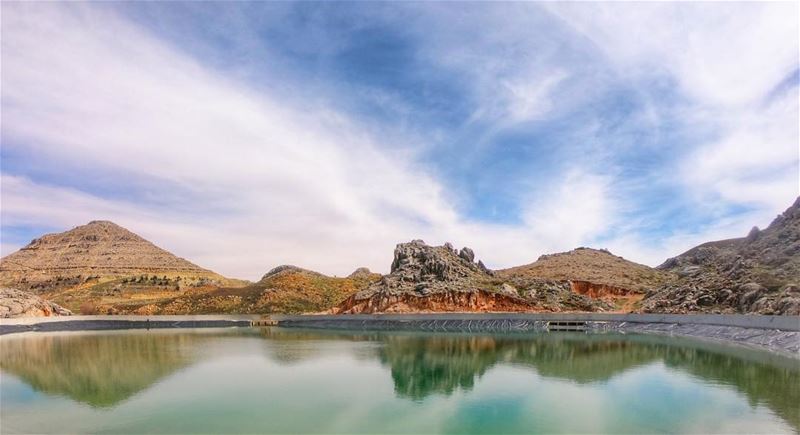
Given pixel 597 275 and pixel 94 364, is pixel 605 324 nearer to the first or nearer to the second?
pixel 597 275

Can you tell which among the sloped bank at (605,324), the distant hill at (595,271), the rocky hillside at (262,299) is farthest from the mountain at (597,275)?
the rocky hillside at (262,299)

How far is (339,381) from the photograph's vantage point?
3062cm

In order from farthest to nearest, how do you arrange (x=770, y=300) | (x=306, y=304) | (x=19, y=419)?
1. (x=306, y=304)
2. (x=770, y=300)
3. (x=19, y=419)

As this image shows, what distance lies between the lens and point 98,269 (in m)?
151

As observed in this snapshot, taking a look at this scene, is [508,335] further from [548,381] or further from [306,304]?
[306,304]

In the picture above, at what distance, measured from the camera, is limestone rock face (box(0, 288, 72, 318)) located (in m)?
77.9

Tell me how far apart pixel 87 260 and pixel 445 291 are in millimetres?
126775

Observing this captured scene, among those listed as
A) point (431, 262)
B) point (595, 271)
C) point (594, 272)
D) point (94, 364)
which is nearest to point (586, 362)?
point (94, 364)

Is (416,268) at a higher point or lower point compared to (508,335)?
higher

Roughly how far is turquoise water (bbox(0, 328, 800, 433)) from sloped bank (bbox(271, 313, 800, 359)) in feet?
11.6

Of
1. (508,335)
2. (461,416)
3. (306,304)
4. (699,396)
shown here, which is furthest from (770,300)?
(306,304)

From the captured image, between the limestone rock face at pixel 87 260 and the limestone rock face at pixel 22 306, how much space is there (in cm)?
6106

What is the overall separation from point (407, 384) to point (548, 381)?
27.9ft

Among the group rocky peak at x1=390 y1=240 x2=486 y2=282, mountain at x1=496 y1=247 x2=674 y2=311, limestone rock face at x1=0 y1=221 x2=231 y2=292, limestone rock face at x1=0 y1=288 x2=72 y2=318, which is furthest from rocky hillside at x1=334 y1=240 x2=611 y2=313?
limestone rock face at x1=0 y1=221 x2=231 y2=292
